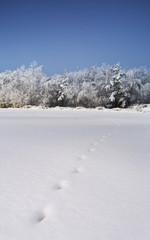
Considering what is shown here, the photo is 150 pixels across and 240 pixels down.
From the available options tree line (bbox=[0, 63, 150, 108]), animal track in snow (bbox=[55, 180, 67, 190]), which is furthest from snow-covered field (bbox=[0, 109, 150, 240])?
tree line (bbox=[0, 63, 150, 108])

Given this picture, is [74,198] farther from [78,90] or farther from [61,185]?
[78,90]

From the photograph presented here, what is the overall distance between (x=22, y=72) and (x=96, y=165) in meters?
34.4

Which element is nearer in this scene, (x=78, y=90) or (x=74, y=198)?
(x=74, y=198)

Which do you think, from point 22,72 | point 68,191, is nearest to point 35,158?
point 68,191

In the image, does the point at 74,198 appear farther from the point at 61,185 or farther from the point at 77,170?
the point at 77,170

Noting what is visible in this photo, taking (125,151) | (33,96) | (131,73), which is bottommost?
(125,151)

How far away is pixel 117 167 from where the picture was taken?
6.33 feet

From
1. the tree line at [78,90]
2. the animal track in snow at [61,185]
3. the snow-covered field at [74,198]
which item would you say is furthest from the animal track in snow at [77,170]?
the tree line at [78,90]

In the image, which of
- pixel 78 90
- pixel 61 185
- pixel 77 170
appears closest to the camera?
pixel 61 185

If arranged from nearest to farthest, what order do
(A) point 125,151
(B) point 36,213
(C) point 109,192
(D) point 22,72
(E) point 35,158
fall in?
(B) point 36,213 → (C) point 109,192 → (E) point 35,158 → (A) point 125,151 → (D) point 22,72

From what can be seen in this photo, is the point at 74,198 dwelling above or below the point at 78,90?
below

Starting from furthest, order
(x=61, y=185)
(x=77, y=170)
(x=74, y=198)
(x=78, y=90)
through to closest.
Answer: (x=78, y=90)
(x=77, y=170)
(x=61, y=185)
(x=74, y=198)

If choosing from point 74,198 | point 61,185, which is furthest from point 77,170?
point 74,198

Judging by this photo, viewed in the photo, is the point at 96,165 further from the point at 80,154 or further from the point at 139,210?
the point at 139,210
